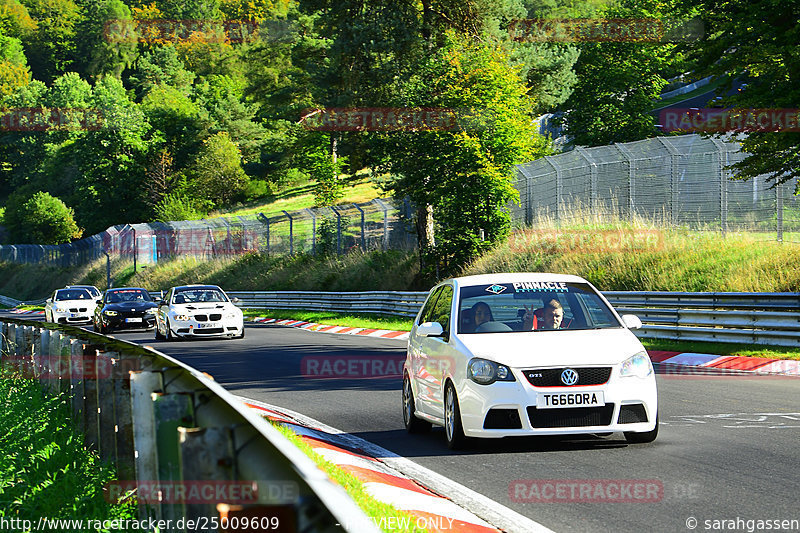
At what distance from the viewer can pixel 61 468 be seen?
7.66 m

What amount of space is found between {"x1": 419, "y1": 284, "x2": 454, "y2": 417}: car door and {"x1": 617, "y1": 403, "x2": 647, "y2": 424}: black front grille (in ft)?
5.36

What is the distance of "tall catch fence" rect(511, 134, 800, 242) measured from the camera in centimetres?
2588


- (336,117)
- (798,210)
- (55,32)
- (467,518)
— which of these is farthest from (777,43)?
(55,32)

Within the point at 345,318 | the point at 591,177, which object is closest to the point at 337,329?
the point at 345,318

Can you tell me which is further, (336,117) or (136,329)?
(336,117)

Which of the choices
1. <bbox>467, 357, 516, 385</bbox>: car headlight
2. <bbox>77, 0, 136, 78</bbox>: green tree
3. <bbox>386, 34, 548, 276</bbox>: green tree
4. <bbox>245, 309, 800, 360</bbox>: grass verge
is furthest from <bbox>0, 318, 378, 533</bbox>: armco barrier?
<bbox>77, 0, 136, 78</bbox>: green tree

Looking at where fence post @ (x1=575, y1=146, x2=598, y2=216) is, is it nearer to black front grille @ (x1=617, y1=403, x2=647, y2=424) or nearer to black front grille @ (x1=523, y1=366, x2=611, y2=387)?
black front grille @ (x1=617, y1=403, x2=647, y2=424)

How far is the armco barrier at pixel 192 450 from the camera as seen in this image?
2.83m

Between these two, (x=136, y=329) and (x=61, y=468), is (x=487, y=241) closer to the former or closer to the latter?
(x=136, y=329)

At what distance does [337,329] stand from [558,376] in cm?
2303

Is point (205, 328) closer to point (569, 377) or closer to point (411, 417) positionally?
point (411, 417)

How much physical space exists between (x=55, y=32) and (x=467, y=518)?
171228 mm

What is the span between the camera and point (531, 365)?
28.2ft

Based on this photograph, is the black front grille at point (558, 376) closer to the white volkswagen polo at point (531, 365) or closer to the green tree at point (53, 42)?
the white volkswagen polo at point (531, 365)
